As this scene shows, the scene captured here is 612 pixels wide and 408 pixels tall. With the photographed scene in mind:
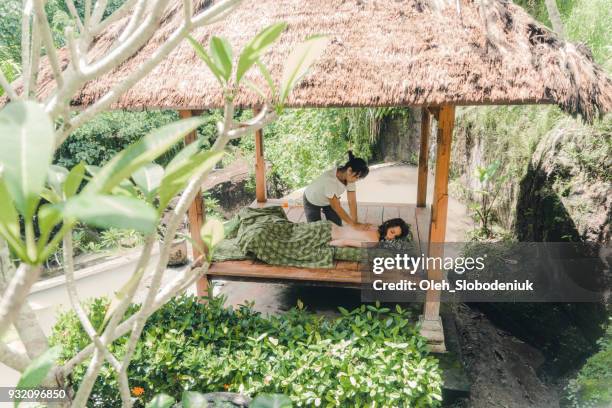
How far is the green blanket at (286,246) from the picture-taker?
3.94 metres

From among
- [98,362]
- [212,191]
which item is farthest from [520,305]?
[212,191]

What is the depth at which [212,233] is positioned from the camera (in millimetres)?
1188

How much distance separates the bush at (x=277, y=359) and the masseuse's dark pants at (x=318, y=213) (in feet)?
4.94

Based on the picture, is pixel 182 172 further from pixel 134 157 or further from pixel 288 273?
pixel 288 273

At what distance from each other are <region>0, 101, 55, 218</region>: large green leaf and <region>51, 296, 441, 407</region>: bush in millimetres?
2338

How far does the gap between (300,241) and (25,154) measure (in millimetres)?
3489

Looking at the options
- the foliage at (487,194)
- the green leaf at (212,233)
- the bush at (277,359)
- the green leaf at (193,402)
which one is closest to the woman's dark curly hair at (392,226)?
the bush at (277,359)

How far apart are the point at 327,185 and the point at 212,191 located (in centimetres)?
594

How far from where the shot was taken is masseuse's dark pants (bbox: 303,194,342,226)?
452cm

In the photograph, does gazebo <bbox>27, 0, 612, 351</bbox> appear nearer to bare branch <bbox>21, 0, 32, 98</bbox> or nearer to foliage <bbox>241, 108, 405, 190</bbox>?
bare branch <bbox>21, 0, 32, 98</bbox>

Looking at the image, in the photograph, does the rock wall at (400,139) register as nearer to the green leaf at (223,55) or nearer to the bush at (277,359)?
the bush at (277,359)

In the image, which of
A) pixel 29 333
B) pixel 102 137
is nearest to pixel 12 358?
pixel 29 333

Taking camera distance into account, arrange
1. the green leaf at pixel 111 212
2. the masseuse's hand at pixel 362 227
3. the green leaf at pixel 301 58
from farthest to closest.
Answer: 1. the masseuse's hand at pixel 362 227
2. the green leaf at pixel 301 58
3. the green leaf at pixel 111 212

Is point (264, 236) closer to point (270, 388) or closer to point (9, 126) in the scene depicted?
point (270, 388)
